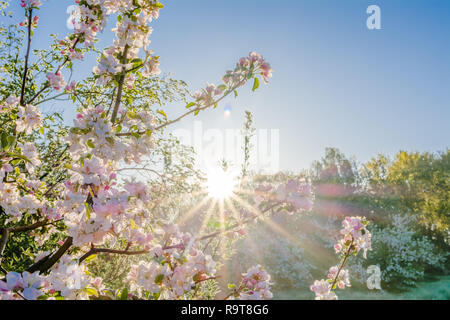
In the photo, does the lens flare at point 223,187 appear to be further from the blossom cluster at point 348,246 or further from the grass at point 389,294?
the grass at point 389,294

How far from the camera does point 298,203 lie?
1.70m

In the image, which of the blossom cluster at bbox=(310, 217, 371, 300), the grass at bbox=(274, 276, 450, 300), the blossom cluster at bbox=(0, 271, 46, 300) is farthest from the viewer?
the grass at bbox=(274, 276, 450, 300)

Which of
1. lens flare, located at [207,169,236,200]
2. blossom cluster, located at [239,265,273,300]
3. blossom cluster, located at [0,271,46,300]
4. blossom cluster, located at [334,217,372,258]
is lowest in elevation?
blossom cluster, located at [239,265,273,300]

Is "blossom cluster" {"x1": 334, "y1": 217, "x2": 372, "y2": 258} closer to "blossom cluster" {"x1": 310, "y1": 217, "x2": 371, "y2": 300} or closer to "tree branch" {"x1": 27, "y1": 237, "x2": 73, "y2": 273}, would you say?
"blossom cluster" {"x1": 310, "y1": 217, "x2": 371, "y2": 300}

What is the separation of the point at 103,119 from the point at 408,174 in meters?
26.3

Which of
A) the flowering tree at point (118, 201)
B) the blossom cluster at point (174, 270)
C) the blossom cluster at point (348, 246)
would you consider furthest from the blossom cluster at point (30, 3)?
the blossom cluster at point (348, 246)

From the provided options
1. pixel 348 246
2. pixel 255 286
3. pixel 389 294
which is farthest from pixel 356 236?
pixel 389 294

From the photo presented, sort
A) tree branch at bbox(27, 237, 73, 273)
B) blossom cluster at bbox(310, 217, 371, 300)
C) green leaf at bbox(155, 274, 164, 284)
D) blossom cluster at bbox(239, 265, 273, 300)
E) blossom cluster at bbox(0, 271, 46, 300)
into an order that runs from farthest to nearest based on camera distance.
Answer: blossom cluster at bbox(310, 217, 371, 300) → blossom cluster at bbox(239, 265, 273, 300) → tree branch at bbox(27, 237, 73, 273) → green leaf at bbox(155, 274, 164, 284) → blossom cluster at bbox(0, 271, 46, 300)

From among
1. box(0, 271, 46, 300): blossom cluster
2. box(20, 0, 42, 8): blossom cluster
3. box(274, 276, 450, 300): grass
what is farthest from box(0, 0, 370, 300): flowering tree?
box(274, 276, 450, 300): grass

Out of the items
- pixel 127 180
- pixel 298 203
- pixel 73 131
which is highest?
pixel 73 131

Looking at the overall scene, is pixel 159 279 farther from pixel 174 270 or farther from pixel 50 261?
pixel 50 261
